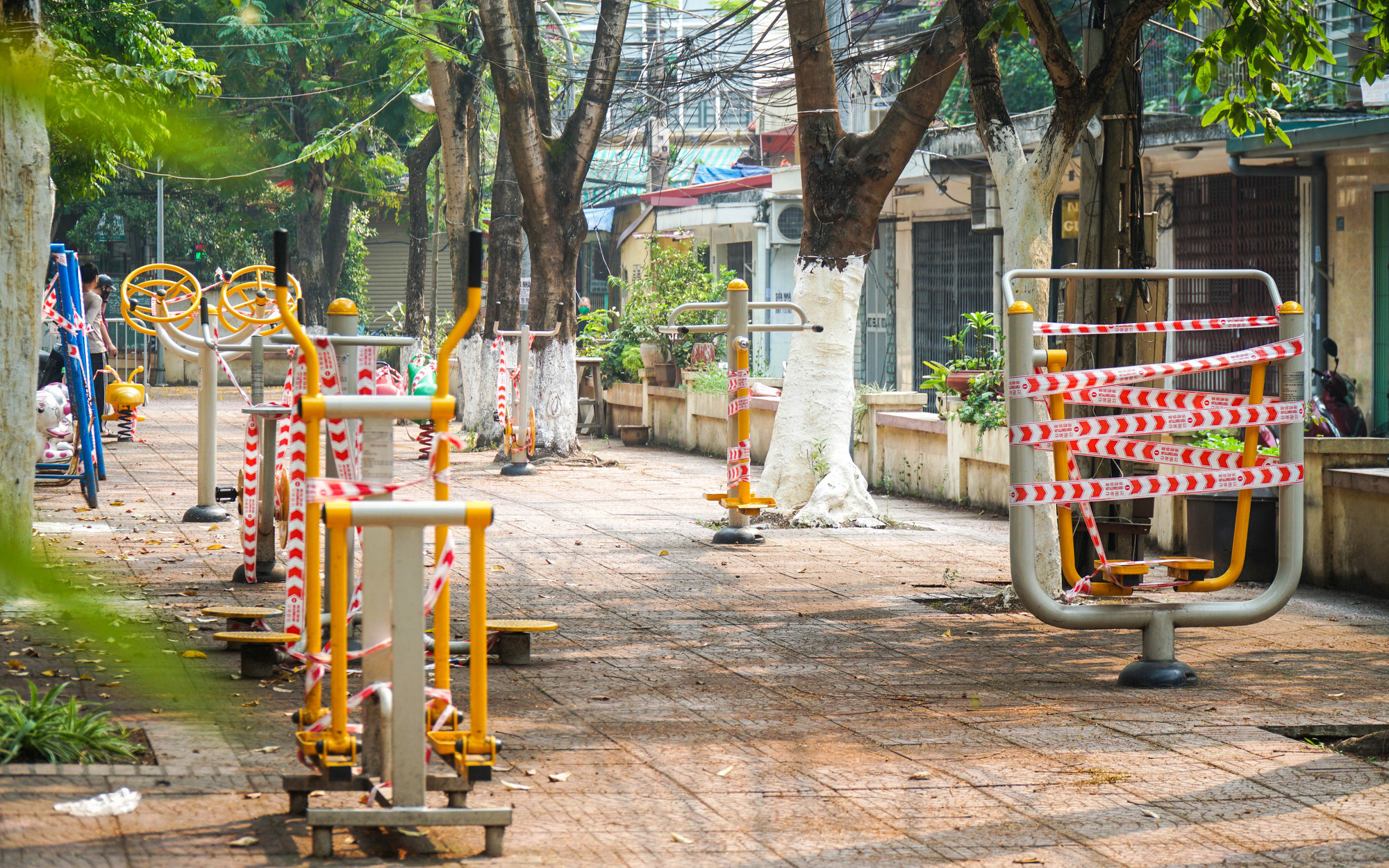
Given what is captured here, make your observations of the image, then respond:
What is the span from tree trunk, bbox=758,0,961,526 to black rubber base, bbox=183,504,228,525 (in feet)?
13.1

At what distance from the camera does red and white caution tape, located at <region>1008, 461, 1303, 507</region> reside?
570 cm

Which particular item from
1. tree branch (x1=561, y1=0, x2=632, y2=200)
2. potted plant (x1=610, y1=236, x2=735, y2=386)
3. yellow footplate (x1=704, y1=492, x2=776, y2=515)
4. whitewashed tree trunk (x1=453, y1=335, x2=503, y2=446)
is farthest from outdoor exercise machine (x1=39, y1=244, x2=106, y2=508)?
potted plant (x1=610, y1=236, x2=735, y2=386)

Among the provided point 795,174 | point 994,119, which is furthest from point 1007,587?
point 795,174

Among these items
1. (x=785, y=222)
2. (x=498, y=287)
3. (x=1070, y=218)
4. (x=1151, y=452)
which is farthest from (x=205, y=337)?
(x=785, y=222)

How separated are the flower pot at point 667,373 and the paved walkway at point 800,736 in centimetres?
980

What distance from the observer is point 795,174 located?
20516mm

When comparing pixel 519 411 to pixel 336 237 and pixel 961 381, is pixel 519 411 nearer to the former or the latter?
pixel 961 381

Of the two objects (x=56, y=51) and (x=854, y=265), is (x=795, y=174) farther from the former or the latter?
(x=56, y=51)

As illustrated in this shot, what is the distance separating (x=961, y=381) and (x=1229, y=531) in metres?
3.67

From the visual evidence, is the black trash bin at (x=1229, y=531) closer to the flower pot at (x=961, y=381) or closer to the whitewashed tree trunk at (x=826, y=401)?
the whitewashed tree trunk at (x=826, y=401)

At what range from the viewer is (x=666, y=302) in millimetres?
19734

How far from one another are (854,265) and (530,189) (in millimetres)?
5643

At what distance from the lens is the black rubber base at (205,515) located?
10227 millimetres

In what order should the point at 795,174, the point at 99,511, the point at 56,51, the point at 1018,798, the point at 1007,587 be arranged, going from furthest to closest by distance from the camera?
the point at 795,174 → the point at 99,511 → the point at 1007,587 → the point at 1018,798 → the point at 56,51
